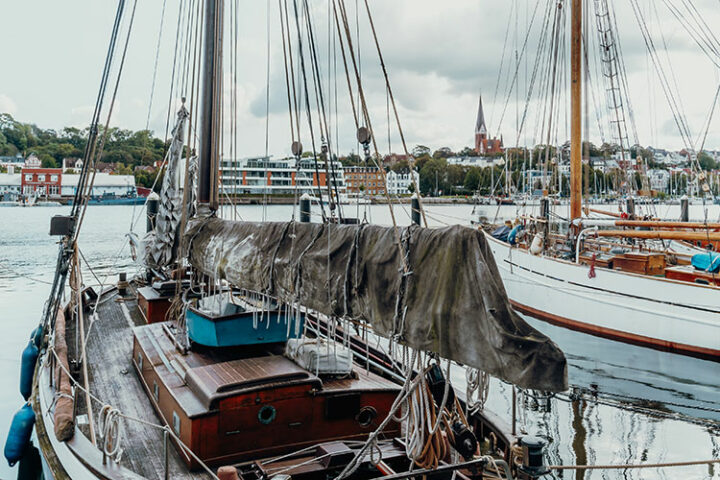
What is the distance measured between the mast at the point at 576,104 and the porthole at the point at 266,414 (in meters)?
15.9

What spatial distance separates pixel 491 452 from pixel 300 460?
7.06ft

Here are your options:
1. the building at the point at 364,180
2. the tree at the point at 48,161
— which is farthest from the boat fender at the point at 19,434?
the tree at the point at 48,161

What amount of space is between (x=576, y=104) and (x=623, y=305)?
25.2ft

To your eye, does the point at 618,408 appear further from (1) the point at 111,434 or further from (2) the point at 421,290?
(1) the point at 111,434

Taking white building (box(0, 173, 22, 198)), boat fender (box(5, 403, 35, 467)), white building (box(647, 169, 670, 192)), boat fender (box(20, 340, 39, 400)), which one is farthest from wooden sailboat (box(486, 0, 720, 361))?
white building (box(647, 169, 670, 192))

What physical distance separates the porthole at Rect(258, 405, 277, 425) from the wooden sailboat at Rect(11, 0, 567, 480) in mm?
14

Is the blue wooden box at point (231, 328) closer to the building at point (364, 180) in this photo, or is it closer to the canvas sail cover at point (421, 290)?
the canvas sail cover at point (421, 290)

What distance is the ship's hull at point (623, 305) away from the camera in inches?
537

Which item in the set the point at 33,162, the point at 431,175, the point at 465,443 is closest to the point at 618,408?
the point at 465,443

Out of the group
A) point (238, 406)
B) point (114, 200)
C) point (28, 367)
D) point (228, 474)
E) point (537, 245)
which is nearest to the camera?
point (228, 474)

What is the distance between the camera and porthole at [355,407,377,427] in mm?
5984

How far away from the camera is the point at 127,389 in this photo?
732 centimetres

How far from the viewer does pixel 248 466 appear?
205 inches

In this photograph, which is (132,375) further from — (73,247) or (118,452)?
A: (118,452)
